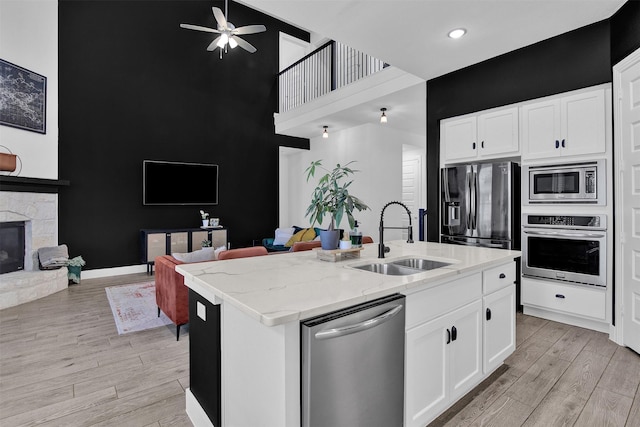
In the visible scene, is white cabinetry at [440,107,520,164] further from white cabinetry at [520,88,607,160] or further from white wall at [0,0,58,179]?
white wall at [0,0,58,179]

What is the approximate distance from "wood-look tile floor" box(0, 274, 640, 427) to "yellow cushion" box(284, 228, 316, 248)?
11.3ft

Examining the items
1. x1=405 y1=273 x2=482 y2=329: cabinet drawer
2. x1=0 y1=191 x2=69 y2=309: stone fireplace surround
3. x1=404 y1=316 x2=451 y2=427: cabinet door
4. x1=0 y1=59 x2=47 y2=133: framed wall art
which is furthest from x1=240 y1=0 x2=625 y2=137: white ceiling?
x1=0 y1=191 x2=69 y2=309: stone fireplace surround

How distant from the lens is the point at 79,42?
538 cm

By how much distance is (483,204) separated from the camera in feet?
12.3

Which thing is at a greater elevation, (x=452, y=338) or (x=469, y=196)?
(x=469, y=196)

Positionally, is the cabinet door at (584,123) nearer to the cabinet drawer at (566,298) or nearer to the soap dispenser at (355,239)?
the cabinet drawer at (566,298)

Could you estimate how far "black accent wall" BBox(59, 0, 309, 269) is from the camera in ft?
17.8

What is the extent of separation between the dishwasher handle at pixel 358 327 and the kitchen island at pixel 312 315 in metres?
0.08

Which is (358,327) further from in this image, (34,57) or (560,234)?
(34,57)

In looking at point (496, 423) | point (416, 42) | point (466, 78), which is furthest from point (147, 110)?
point (496, 423)

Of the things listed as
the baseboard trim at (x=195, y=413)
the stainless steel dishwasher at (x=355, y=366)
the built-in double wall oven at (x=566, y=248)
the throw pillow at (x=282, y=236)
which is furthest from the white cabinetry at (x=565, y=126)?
the throw pillow at (x=282, y=236)

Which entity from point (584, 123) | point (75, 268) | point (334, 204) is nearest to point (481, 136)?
point (584, 123)

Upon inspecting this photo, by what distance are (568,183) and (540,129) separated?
61 centimetres

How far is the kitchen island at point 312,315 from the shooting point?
118 centimetres
